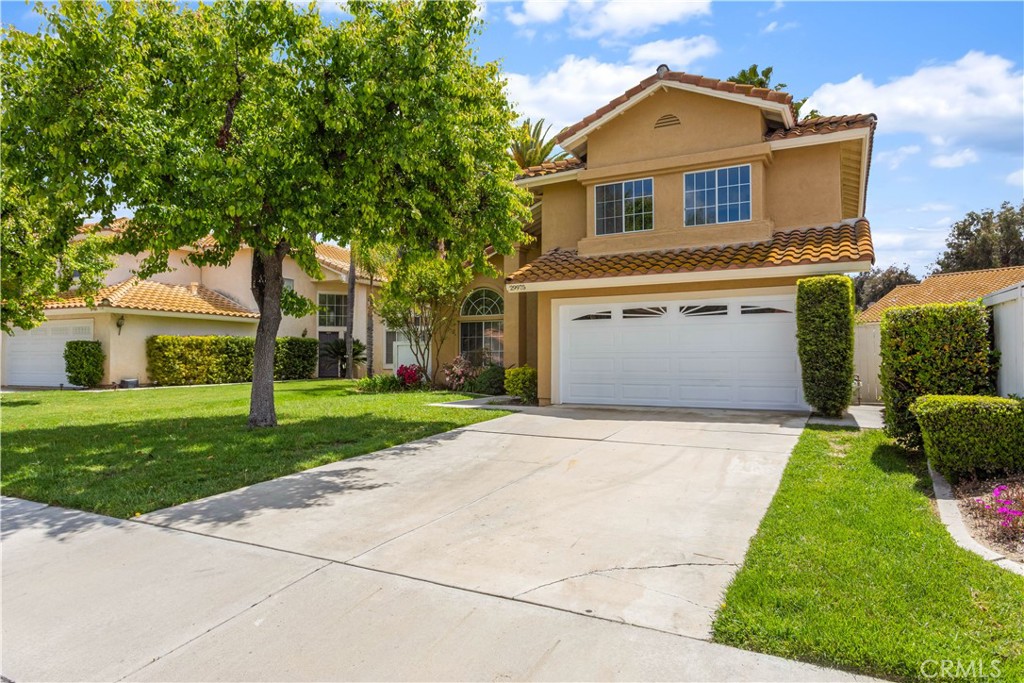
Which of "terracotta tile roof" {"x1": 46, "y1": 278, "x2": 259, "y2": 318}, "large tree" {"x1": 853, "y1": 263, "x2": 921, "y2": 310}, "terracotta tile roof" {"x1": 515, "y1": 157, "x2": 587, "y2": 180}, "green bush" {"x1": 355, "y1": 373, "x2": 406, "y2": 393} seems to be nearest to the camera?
"terracotta tile roof" {"x1": 515, "y1": 157, "x2": 587, "y2": 180}

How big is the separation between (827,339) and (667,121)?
6.47 meters

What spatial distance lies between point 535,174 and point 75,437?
11.4m

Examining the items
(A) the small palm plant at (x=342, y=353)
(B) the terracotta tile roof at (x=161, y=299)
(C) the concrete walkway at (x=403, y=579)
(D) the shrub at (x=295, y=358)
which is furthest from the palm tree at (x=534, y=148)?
(C) the concrete walkway at (x=403, y=579)

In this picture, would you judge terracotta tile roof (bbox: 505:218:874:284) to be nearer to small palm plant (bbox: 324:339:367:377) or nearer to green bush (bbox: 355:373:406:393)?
green bush (bbox: 355:373:406:393)

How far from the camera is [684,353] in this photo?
43.4ft

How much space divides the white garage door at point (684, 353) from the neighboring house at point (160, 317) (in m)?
14.2

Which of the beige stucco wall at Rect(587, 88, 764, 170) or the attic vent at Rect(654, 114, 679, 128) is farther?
the attic vent at Rect(654, 114, 679, 128)

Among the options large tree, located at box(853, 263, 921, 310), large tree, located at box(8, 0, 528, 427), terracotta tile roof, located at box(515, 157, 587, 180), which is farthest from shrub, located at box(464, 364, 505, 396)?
large tree, located at box(853, 263, 921, 310)

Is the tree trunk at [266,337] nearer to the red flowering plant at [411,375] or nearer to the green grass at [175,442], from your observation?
the green grass at [175,442]

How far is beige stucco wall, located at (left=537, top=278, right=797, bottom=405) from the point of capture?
12.4 meters

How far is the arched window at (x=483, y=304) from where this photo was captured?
18922 mm

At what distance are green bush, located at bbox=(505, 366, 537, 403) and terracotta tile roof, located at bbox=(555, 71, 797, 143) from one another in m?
5.86

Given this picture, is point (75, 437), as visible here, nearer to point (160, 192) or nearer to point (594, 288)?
point (160, 192)

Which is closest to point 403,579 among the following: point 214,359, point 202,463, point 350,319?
point 202,463
